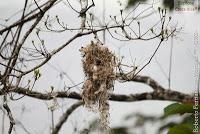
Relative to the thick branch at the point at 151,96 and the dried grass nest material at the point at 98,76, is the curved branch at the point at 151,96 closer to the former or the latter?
the thick branch at the point at 151,96

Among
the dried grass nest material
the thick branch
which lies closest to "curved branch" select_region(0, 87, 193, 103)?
the thick branch

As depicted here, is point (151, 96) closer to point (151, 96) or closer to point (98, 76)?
point (151, 96)

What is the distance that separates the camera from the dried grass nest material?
2170 millimetres

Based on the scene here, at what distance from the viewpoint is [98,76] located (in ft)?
7.10

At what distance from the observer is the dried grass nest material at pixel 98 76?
85.4 inches

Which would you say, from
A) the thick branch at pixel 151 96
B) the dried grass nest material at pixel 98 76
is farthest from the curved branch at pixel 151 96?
the dried grass nest material at pixel 98 76

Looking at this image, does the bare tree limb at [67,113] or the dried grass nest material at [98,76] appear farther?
the bare tree limb at [67,113]

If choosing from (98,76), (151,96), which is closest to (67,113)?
(151,96)

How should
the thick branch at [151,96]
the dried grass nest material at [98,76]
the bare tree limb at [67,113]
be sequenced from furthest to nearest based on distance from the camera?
1. the bare tree limb at [67,113]
2. the thick branch at [151,96]
3. the dried grass nest material at [98,76]

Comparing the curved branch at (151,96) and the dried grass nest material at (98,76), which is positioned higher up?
the dried grass nest material at (98,76)

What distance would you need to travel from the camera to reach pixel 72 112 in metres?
3.66

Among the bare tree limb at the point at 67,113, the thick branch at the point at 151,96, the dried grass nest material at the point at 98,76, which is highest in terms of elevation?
the dried grass nest material at the point at 98,76

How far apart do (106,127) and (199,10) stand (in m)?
1.34

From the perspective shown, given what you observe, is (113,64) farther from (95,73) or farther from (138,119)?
(138,119)
